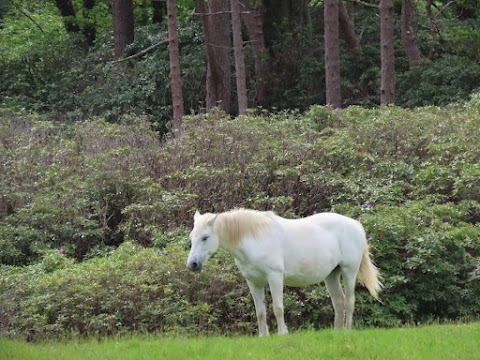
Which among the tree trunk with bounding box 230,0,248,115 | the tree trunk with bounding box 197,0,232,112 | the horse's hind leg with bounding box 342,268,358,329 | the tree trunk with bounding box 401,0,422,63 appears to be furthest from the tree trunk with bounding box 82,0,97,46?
the horse's hind leg with bounding box 342,268,358,329

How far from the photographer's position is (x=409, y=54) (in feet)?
87.7

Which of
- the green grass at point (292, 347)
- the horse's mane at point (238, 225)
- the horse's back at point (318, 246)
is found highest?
the horse's mane at point (238, 225)

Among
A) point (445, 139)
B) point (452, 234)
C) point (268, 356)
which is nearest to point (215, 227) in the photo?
point (268, 356)

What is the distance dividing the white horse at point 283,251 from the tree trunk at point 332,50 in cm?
1132

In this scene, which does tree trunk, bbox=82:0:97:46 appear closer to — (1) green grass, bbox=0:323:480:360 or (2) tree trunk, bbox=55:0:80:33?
(2) tree trunk, bbox=55:0:80:33

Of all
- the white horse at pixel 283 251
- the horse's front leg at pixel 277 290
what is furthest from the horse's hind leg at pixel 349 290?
the horse's front leg at pixel 277 290

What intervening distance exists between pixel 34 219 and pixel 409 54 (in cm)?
1605

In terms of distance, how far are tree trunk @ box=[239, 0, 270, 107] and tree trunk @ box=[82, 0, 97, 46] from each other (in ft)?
34.2

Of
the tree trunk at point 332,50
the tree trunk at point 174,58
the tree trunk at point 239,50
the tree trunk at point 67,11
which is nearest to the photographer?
the tree trunk at point 174,58

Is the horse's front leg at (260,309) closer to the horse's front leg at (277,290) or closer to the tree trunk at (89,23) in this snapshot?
the horse's front leg at (277,290)

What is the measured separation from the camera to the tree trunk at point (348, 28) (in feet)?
89.7

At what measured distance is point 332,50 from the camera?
69.9ft

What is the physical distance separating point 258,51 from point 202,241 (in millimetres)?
19125

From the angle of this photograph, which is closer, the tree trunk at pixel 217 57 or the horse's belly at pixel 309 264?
the horse's belly at pixel 309 264
